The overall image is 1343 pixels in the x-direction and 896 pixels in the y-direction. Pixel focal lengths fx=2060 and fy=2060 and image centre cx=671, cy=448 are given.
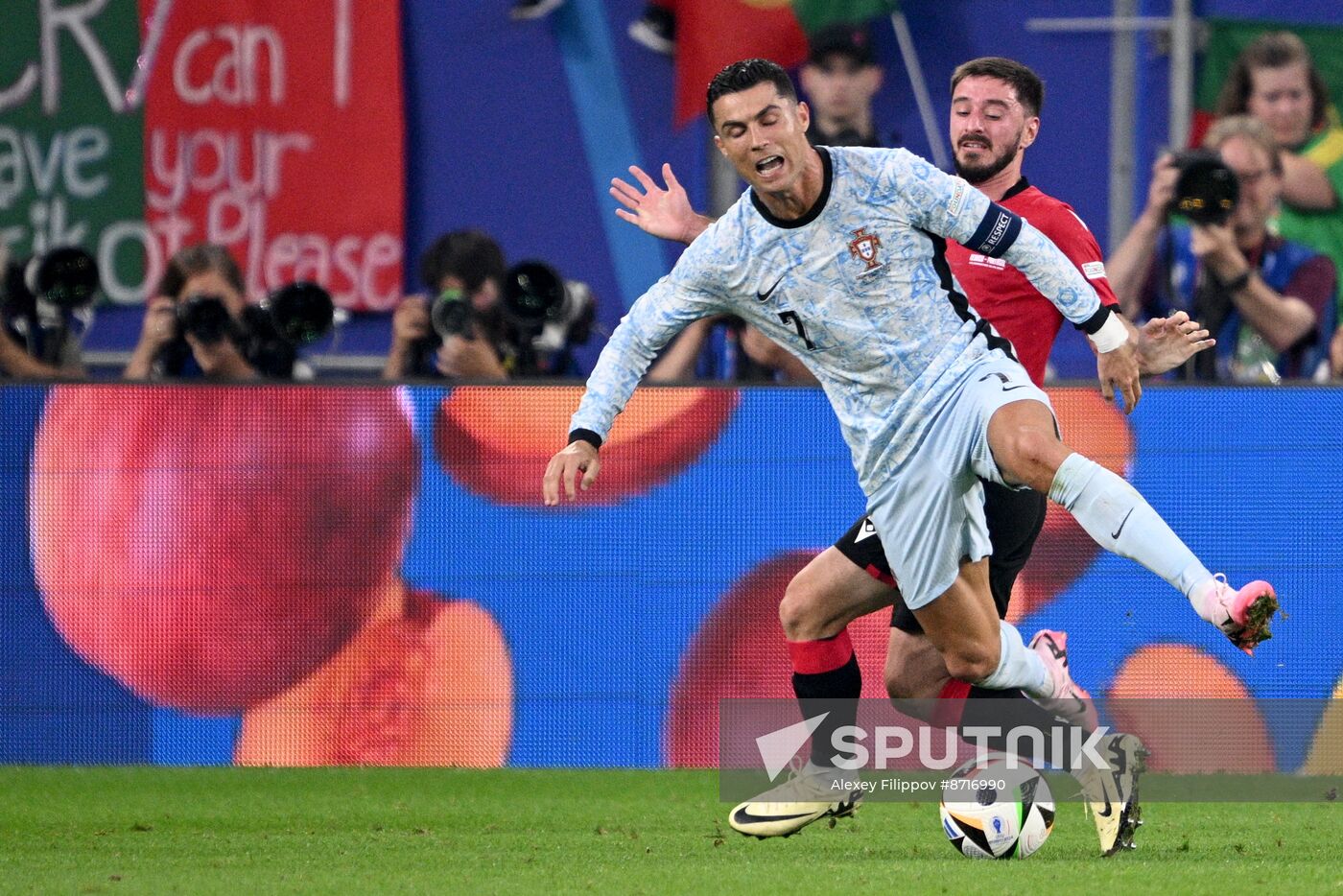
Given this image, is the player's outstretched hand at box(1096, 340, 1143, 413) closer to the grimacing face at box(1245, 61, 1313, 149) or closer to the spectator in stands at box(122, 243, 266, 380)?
the spectator in stands at box(122, 243, 266, 380)

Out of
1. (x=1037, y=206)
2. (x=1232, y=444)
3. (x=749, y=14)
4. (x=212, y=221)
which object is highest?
(x=749, y=14)

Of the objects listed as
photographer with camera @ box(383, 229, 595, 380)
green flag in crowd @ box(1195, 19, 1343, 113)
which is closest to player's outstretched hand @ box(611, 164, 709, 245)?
photographer with camera @ box(383, 229, 595, 380)

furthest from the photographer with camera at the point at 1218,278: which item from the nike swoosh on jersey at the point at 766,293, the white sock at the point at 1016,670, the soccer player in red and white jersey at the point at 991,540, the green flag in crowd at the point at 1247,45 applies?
the nike swoosh on jersey at the point at 766,293

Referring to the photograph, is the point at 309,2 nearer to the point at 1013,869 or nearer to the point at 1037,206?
the point at 1037,206

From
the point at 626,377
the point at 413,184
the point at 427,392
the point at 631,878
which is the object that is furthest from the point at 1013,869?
the point at 413,184

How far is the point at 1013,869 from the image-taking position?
5.26 meters

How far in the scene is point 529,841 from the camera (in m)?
Result: 6.09

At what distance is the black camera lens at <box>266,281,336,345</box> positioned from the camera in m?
8.48

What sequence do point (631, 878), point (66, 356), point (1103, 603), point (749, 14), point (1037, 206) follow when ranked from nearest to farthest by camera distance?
point (631, 878), point (1037, 206), point (1103, 603), point (66, 356), point (749, 14)

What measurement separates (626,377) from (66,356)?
409 cm

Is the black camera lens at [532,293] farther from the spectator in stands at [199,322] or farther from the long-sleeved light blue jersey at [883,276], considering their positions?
the long-sleeved light blue jersey at [883,276]

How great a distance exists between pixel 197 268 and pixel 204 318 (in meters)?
0.74

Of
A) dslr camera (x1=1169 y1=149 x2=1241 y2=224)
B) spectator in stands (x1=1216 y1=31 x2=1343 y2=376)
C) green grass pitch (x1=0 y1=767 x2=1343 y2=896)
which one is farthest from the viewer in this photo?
spectator in stands (x1=1216 y1=31 x2=1343 y2=376)

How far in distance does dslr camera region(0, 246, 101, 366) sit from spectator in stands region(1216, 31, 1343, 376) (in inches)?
226
